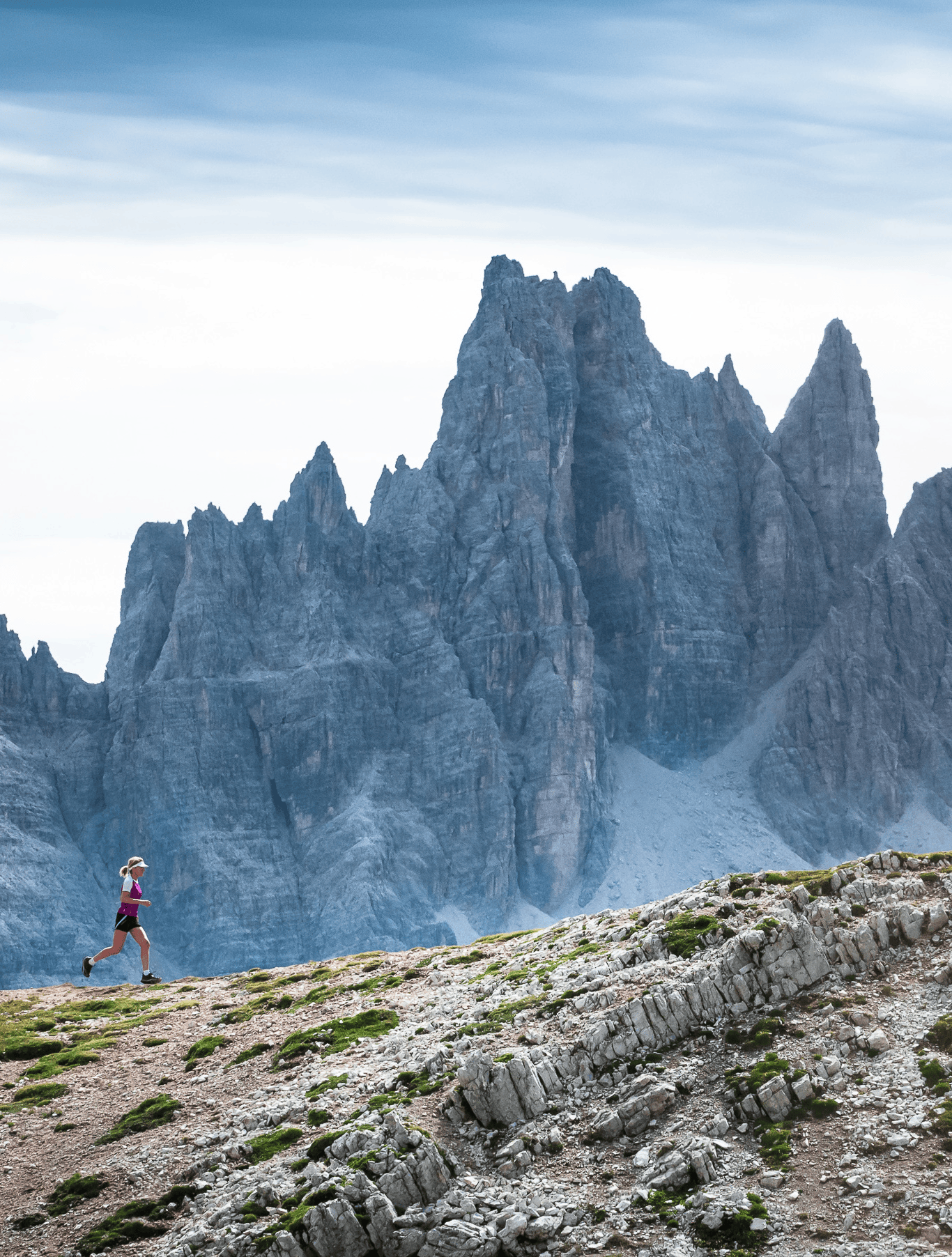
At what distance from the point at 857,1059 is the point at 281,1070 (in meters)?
18.2

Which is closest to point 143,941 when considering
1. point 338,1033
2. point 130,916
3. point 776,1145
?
point 130,916

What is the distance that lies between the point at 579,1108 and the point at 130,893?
80.0 ft

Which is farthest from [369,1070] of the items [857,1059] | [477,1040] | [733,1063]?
[857,1059]

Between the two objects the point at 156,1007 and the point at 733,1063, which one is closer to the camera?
the point at 733,1063

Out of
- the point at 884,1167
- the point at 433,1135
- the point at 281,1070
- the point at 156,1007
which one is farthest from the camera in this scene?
the point at 156,1007

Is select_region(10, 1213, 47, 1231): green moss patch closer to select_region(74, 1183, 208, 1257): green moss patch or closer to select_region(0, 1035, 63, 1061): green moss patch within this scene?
select_region(74, 1183, 208, 1257): green moss patch

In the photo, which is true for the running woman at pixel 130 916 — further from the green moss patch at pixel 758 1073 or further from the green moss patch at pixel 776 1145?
the green moss patch at pixel 776 1145

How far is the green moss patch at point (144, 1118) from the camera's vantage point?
4547 cm

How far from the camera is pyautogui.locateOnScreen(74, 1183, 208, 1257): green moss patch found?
3959cm

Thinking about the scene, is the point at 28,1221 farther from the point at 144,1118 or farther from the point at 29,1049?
the point at 29,1049

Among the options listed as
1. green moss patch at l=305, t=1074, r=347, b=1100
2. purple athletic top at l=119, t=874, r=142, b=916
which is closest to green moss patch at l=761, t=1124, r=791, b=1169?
green moss patch at l=305, t=1074, r=347, b=1100

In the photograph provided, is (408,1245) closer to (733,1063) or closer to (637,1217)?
(637,1217)

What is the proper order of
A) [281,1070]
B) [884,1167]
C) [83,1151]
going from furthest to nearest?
1. [281,1070]
2. [83,1151]
3. [884,1167]

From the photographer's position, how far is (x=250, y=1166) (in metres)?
41.8
